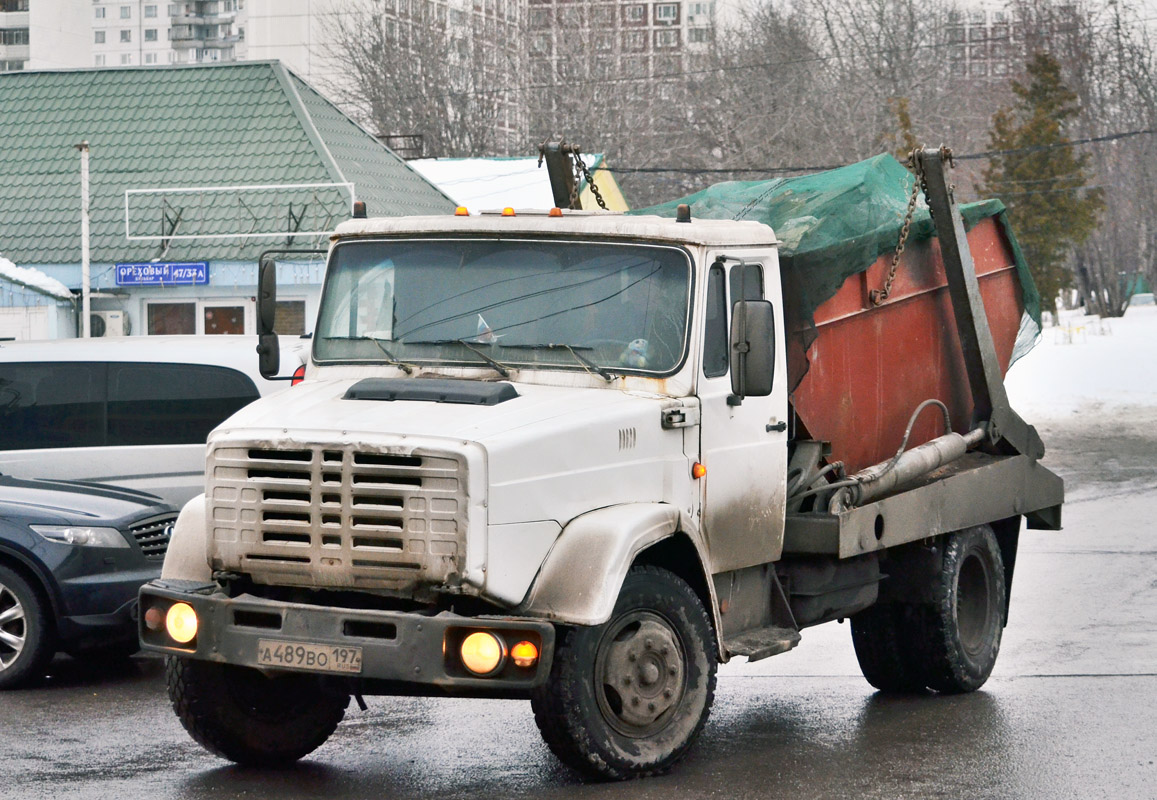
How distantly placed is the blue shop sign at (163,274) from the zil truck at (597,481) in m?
20.4

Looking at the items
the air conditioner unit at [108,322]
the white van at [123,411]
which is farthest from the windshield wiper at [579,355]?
the air conditioner unit at [108,322]

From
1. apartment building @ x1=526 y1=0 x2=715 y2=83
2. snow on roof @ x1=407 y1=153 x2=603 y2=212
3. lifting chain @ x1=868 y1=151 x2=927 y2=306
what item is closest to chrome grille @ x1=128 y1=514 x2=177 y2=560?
lifting chain @ x1=868 y1=151 x2=927 y2=306

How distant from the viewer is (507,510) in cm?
614

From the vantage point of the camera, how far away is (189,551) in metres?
6.72

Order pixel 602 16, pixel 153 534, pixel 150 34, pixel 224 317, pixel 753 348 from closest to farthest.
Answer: pixel 753 348 < pixel 153 534 < pixel 224 317 < pixel 602 16 < pixel 150 34

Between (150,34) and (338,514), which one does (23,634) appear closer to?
(338,514)

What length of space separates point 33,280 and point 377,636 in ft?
76.9

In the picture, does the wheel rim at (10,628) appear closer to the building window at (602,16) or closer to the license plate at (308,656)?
the license plate at (308,656)

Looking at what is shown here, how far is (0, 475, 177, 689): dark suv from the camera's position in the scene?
29.3 feet

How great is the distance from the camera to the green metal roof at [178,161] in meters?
28.8

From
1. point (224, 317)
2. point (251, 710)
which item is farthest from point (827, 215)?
point (224, 317)

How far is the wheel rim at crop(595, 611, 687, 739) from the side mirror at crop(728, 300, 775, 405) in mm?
1032

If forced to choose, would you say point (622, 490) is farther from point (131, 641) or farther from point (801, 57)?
point (801, 57)

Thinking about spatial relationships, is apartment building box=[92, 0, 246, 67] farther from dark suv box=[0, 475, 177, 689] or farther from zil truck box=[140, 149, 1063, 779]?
zil truck box=[140, 149, 1063, 779]
